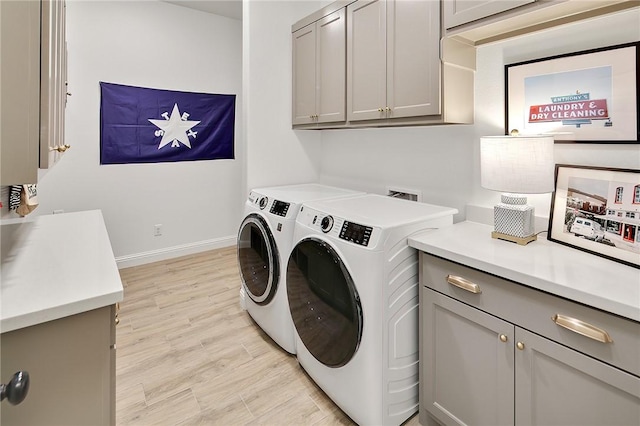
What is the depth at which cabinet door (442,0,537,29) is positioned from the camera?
146 centimetres

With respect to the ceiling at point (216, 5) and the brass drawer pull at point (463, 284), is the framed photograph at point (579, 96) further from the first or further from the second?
the ceiling at point (216, 5)

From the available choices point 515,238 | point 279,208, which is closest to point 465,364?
point 515,238

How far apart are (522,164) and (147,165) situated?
3571mm

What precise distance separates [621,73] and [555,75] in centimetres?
25

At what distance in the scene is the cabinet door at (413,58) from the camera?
70.1 inches

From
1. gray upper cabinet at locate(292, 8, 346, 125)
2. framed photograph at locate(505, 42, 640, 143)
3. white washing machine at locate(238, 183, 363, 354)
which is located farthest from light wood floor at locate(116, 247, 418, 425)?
gray upper cabinet at locate(292, 8, 346, 125)

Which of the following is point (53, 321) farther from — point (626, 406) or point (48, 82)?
point (626, 406)

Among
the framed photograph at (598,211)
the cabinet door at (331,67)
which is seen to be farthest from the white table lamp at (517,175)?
the cabinet door at (331,67)

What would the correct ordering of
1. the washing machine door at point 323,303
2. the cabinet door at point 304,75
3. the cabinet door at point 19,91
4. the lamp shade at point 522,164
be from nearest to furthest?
the cabinet door at point 19,91 < the lamp shade at point 522,164 < the washing machine door at point 323,303 < the cabinet door at point 304,75

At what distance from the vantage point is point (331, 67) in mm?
2480

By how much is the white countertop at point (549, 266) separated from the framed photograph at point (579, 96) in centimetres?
51

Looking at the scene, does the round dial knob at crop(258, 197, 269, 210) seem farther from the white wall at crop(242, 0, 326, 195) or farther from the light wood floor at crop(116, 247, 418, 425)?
the light wood floor at crop(116, 247, 418, 425)

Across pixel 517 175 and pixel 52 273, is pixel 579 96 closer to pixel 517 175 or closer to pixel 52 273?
pixel 517 175

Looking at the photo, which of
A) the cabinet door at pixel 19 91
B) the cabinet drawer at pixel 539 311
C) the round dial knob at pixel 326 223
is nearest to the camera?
the cabinet door at pixel 19 91
